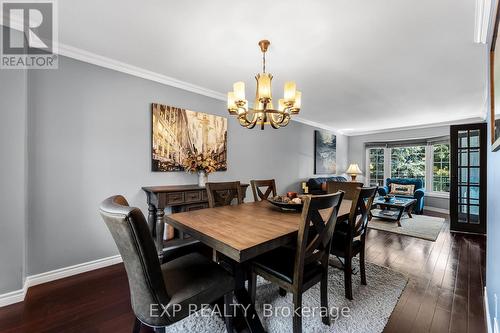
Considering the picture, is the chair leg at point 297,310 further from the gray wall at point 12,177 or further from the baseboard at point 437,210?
the baseboard at point 437,210

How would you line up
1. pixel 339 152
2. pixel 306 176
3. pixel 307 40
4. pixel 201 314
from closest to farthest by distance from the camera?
pixel 201 314 → pixel 307 40 → pixel 306 176 → pixel 339 152

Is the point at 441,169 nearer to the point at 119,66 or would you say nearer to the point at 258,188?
the point at 258,188

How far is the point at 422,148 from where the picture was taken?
604 centimetres

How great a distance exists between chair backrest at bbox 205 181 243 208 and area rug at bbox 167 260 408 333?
0.88 meters

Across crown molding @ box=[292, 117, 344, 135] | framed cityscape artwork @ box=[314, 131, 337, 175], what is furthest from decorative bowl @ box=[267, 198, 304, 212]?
framed cityscape artwork @ box=[314, 131, 337, 175]

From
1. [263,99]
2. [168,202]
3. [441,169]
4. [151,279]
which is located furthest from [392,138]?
[151,279]

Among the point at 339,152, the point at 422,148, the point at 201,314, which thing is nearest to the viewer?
the point at 201,314

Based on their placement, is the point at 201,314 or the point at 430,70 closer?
the point at 201,314

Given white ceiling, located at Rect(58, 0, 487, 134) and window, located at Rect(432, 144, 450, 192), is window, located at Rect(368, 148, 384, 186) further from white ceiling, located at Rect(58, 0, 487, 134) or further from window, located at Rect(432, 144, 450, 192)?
white ceiling, located at Rect(58, 0, 487, 134)

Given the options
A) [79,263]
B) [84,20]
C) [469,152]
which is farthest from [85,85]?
[469,152]

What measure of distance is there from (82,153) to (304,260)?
8.01ft

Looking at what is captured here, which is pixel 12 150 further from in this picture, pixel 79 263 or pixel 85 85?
A: pixel 79 263

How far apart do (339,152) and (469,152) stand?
3.16 meters

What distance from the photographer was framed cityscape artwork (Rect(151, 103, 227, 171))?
283 cm
